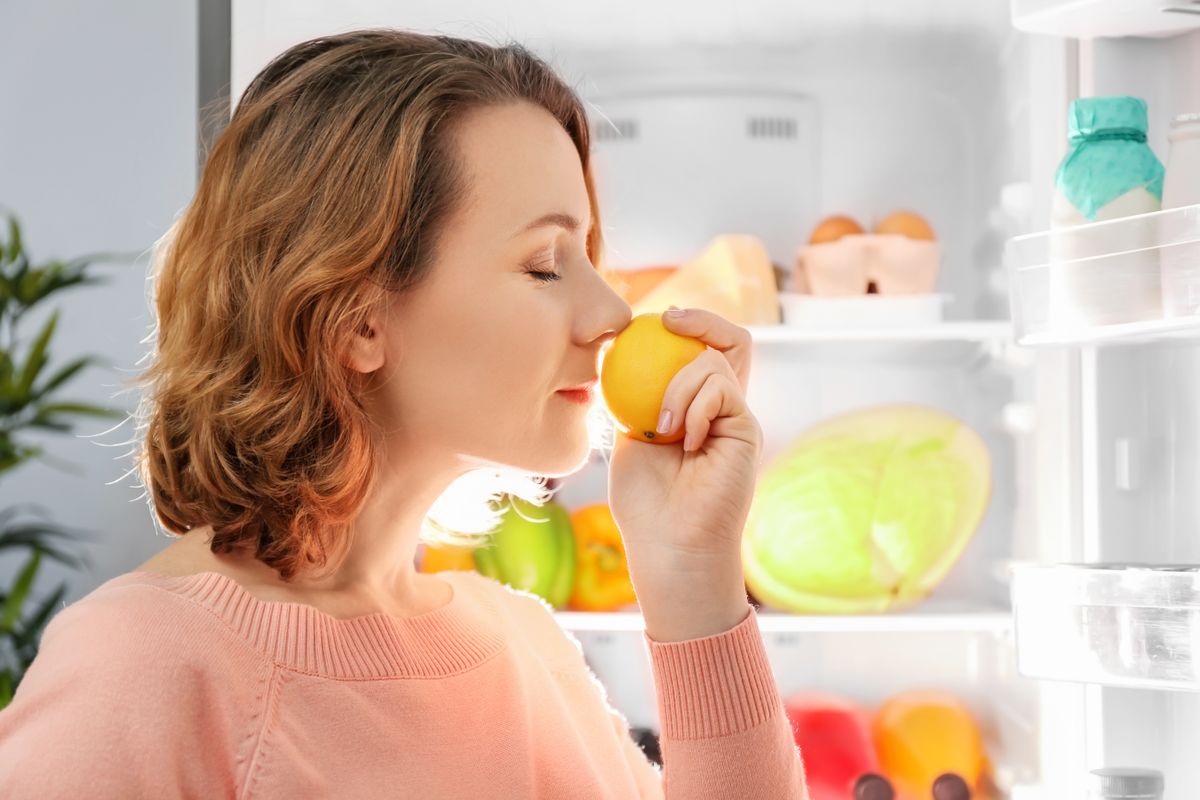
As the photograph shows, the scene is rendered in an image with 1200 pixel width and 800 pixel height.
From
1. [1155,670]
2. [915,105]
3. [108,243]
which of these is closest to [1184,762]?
[1155,670]

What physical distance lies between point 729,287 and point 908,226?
252 millimetres

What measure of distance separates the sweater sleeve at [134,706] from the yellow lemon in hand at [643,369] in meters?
0.35

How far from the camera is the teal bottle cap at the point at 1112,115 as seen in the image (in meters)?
1.04

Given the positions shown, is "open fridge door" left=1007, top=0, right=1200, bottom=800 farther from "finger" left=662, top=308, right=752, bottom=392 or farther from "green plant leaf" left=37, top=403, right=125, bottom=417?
"green plant leaf" left=37, top=403, right=125, bottom=417

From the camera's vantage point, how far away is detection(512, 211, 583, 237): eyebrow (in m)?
0.86

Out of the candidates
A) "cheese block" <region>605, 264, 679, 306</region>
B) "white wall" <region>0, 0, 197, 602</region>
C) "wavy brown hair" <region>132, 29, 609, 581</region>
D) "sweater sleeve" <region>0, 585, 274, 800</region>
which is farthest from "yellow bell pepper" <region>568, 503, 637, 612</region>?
"white wall" <region>0, 0, 197, 602</region>

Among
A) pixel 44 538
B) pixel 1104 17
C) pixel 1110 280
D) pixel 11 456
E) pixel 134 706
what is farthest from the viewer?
pixel 44 538

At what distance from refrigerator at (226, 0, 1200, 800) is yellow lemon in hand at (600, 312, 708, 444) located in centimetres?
58

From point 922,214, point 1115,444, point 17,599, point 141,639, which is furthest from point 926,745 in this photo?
point 17,599

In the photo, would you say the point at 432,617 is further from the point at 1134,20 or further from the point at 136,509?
the point at 136,509

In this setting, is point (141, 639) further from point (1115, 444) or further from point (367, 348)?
point (1115, 444)

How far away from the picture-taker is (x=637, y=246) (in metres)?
1.69

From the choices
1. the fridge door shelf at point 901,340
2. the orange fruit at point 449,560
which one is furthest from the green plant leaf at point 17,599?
the fridge door shelf at point 901,340

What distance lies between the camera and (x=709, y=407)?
925mm
